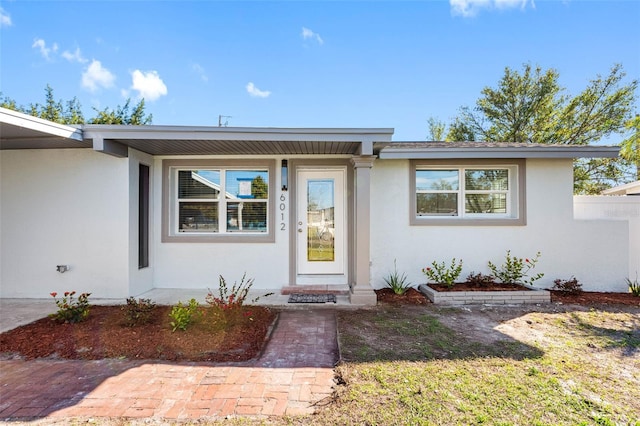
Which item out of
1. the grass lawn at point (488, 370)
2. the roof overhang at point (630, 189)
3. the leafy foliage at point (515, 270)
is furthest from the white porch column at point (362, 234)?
the roof overhang at point (630, 189)

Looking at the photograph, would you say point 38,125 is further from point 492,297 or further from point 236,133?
point 492,297

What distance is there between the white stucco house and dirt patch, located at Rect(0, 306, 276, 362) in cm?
153

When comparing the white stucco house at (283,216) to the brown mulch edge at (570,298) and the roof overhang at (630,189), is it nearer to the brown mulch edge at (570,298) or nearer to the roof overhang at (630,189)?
the brown mulch edge at (570,298)

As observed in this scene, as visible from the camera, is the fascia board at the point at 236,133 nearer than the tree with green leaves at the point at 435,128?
Yes

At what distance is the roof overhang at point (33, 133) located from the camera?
151 inches

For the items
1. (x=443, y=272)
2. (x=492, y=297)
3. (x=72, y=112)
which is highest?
(x=72, y=112)

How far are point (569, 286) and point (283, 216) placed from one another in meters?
5.46

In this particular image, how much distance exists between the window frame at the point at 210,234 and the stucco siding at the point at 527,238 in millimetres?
2013

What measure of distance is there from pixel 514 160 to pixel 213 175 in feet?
19.4

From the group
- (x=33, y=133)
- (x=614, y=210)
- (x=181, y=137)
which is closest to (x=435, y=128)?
(x=614, y=210)

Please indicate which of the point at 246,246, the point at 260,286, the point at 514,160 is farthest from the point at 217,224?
the point at 514,160

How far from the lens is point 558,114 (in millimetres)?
16547

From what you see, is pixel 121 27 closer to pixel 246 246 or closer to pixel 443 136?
pixel 246 246

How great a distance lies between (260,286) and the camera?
19.7 ft
